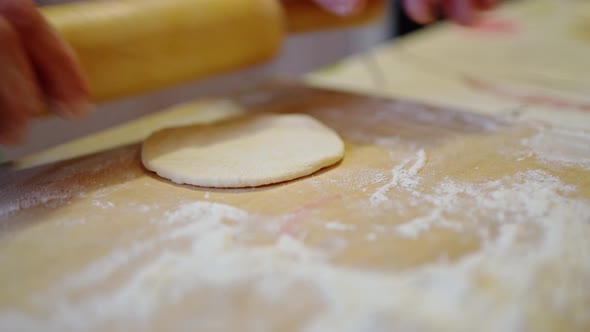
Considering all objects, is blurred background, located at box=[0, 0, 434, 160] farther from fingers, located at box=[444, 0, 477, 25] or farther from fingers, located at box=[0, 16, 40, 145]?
fingers, located at box=[0, 16, 40, 145]

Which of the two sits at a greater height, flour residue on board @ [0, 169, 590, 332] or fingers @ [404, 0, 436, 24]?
fingers @ [404, 0, 436, 24]

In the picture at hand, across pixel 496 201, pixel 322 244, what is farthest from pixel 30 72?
pixel 496 201

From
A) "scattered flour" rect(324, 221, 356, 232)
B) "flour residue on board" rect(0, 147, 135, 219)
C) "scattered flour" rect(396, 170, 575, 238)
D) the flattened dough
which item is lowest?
"flour residue on board" rect(0, 147, 135, 219)

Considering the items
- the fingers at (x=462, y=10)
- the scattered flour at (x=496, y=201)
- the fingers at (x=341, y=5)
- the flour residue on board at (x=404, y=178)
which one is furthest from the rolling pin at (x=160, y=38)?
the scattered flour at (x=496, y=201)

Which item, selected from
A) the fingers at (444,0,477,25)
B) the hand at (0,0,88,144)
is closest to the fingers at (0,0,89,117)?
the hand at (0,0,88,144)

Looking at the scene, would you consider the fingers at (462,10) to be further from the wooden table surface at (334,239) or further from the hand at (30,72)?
the hand at (30,72)

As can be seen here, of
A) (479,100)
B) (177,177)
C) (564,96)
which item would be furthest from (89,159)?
(564,96)

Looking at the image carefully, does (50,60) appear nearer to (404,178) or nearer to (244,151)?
(244,151)

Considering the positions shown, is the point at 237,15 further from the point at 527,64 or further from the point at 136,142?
the point at 527,64

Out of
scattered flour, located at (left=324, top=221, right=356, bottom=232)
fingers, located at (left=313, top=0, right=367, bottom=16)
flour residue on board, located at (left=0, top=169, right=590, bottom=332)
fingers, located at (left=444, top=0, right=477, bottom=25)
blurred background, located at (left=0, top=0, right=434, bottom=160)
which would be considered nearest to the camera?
flour residue on board, located at (left=0, top=169, right=590, bottom=332)
